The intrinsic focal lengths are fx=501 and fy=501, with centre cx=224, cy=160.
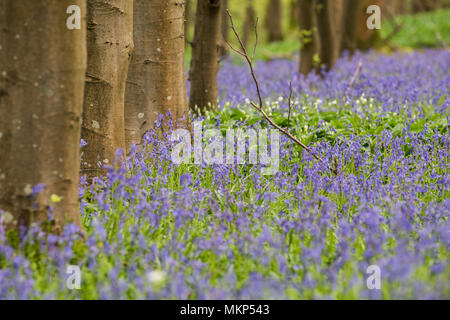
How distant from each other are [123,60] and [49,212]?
1706mm

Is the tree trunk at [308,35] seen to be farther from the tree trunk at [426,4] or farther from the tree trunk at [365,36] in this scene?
the tree trunk at [426,4]

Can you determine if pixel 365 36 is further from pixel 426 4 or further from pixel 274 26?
pixel 426 4

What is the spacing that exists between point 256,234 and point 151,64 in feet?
8.07

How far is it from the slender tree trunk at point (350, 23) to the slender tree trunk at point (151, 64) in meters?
9.17

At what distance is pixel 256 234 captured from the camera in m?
3.29

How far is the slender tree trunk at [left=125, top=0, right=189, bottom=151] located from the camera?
499cm

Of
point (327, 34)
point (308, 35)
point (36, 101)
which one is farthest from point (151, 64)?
point (327, 34)

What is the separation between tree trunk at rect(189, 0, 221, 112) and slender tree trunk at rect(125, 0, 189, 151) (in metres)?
1.47

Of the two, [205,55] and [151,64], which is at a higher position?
[205,55]

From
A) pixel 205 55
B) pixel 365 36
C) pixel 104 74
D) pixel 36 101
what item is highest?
pixel 365 36

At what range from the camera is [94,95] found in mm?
4152

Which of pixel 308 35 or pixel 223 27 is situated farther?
pixel 223 27

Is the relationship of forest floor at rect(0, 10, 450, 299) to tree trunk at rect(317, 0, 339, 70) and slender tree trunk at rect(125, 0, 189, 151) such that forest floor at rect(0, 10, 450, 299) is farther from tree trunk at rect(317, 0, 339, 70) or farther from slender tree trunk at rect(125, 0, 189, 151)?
tree trunk at rect(317, 0, 339, 70)

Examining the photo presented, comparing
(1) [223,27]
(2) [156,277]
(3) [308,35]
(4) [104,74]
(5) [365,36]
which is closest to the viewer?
(2) [156,277]
